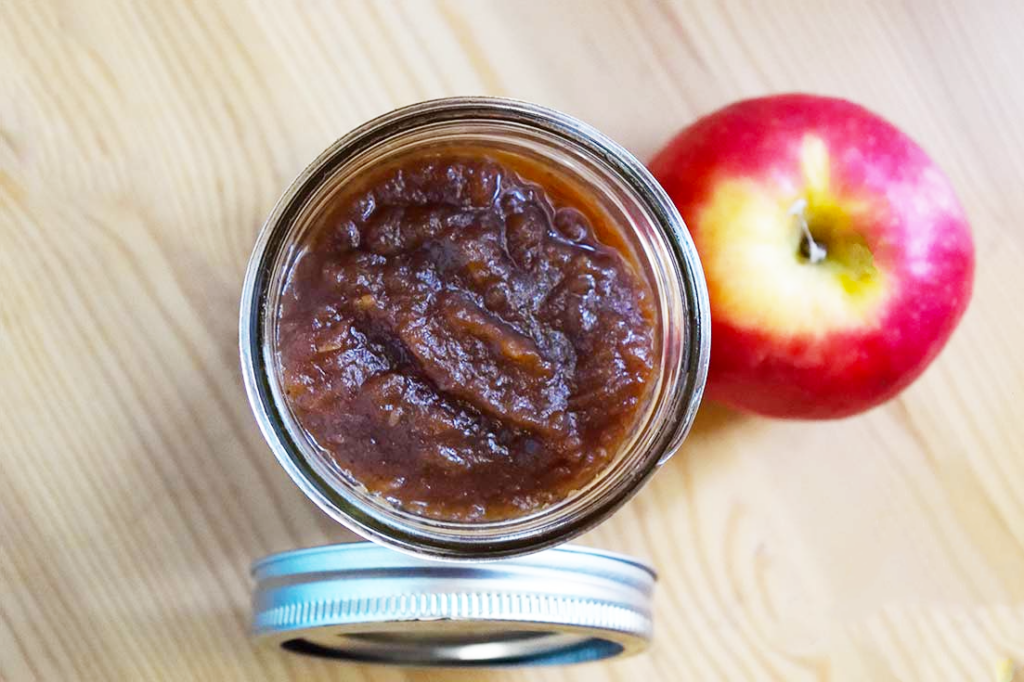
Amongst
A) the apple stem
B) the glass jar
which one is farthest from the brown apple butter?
the apple stem

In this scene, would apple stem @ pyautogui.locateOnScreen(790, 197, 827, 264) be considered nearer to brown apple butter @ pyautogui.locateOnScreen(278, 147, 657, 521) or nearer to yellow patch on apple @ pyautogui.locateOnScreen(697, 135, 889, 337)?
yellow patch on apple @ pyautogui.locateOnScreen(697, 135, 889, 337)

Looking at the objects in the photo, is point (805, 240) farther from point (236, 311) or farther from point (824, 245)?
point (236, 311)

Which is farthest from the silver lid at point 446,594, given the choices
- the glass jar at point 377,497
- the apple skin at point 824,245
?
the apple skin at point 824,245

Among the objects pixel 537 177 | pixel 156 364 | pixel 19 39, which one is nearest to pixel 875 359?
pixel 537 177

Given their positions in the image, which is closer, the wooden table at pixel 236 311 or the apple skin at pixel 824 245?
the apple skin at pixel 824 245

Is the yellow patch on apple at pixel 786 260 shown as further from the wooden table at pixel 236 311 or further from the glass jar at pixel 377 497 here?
the wooden table at pixel 236 311

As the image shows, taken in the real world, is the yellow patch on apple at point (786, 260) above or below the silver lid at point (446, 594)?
above

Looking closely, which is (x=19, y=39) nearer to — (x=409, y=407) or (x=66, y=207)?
(x=66, y=207)
